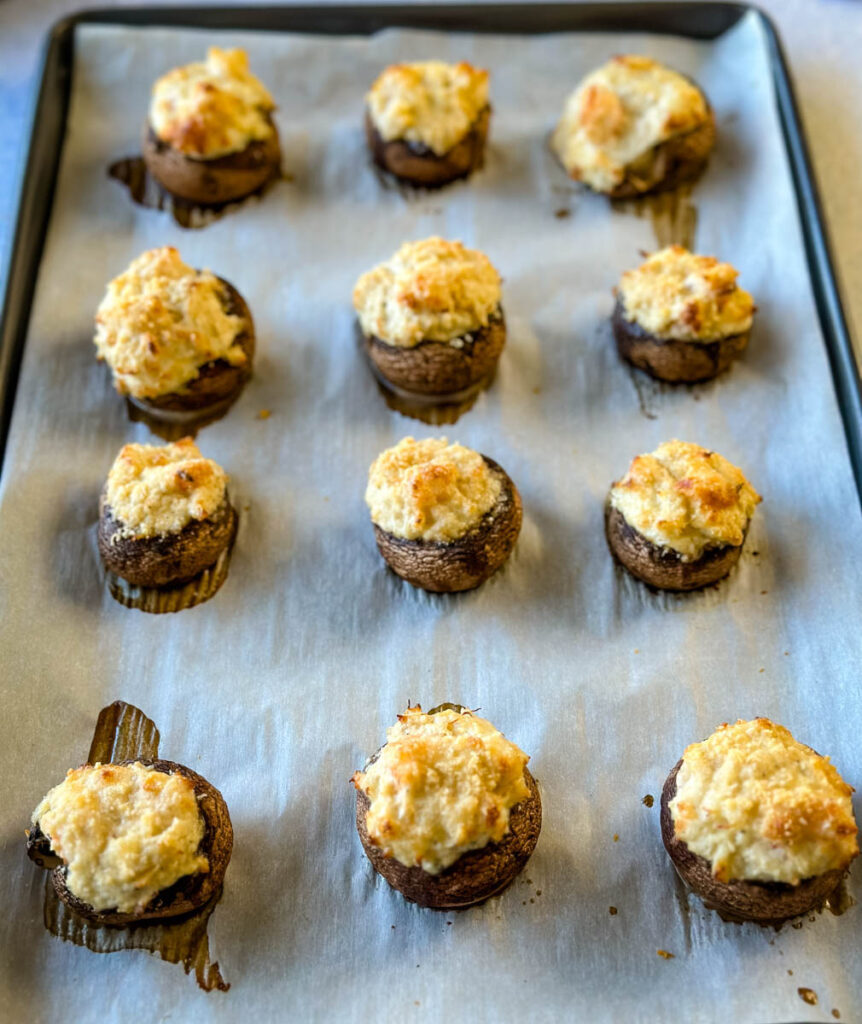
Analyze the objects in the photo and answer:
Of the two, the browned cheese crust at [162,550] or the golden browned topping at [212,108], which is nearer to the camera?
the browned cheese crust at [162,550]

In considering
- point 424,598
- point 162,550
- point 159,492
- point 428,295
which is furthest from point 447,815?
point 428,295

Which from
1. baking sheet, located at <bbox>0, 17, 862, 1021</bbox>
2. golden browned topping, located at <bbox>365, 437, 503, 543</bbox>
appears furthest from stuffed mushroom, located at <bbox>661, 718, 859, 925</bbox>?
golden browned topping, located at <bbox>365, 437, 503, 543</bbox>

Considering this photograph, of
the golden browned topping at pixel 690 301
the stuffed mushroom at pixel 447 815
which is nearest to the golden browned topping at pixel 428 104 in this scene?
the golden browned topping at pixel 690 301

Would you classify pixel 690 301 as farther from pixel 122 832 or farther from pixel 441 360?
pixel 122 832

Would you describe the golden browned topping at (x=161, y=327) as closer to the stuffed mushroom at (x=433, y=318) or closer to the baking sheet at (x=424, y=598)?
the baking sheet at (x=424, y=598)

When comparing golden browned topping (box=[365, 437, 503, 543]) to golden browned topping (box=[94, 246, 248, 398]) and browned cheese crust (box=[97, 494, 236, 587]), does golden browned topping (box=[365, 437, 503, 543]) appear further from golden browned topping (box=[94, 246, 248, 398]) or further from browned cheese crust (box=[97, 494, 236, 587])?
golden browned topping (box=[94, 246, 248, 398])

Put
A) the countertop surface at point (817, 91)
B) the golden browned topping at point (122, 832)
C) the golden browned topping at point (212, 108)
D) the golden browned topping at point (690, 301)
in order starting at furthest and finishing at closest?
the countertop surface at point (817, 91) → the golden browned topping at point (212, 108) → the golden browned topping at point (690, 301) → the golden browned topping at point (122, 832)
